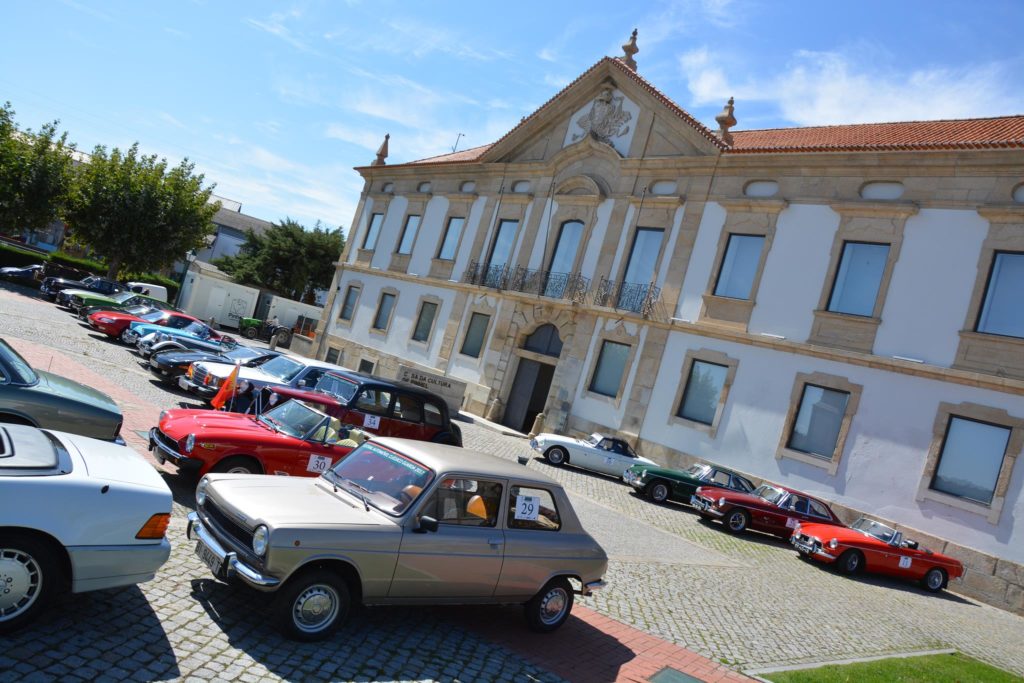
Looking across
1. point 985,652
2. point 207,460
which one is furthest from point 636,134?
point 207,460

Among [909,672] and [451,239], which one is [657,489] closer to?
[909,672]

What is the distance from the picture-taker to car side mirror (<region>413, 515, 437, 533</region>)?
6012mm

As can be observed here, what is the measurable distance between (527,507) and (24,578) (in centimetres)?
400

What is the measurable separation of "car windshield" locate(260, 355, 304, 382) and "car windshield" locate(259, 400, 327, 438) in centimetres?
576

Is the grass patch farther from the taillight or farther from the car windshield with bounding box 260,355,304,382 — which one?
the car windshield with bounding box 260,355,304,382

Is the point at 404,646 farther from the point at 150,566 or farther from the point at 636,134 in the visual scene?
the point at 636,134

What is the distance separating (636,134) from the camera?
25.9m

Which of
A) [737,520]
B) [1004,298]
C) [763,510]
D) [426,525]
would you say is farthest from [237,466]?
[1004,298]

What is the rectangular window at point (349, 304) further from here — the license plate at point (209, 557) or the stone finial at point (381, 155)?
the license plate at point (209, 557)

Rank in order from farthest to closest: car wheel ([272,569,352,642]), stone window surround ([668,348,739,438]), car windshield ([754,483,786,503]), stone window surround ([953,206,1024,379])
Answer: stone window surround ([668,348,739,438])
stone window surround ([953,206,1024,379])
car windshield ([754,483,786,503])
car wheel ([272,569,352,642])

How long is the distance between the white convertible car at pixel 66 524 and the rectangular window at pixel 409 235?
29.5m

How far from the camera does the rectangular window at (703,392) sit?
21516 mm

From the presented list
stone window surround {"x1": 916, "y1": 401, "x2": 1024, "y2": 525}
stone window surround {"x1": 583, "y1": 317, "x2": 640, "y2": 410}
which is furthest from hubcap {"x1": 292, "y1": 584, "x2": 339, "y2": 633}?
stone window surround {"x1": 583, "y1": 317, "x2": 640, "y2": 410}

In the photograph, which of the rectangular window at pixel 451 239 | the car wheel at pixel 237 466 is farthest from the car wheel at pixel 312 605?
the rectangular window at pixel 451 239
